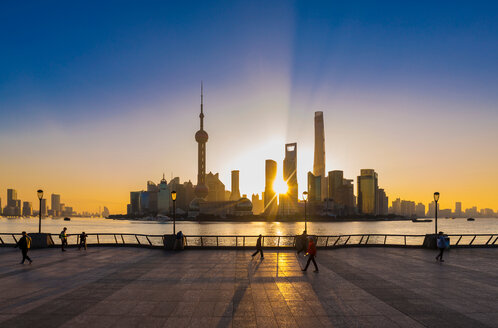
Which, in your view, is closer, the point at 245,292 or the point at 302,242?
the point at 245,292

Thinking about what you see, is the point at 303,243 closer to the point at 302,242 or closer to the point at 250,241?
the point at 302,242

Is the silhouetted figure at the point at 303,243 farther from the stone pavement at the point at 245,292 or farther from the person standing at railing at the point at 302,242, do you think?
the stone pavement at the point at 245,292

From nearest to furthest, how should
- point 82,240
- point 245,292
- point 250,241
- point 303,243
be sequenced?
point 245,292
point 303,243
point 82,240
point 250,241

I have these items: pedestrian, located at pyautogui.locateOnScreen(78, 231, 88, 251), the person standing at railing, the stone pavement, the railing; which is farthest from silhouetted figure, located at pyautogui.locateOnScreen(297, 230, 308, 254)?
pedestrian, located at pyautogui.locateOnScreen(78, 231, 88, 251)

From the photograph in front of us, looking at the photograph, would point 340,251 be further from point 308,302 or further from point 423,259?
point 308,302

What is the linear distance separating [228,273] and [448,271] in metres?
12.1

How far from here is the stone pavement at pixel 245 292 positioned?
996cm

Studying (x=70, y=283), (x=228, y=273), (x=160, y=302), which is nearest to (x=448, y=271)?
(x=228, y=273)

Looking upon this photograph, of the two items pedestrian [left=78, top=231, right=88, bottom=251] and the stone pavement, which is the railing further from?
the stone pavement

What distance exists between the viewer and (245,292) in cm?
1311

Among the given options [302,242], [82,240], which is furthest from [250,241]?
[302,242]

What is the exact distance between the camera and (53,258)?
71.7 feet

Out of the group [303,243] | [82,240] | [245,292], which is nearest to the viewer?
[245,292]

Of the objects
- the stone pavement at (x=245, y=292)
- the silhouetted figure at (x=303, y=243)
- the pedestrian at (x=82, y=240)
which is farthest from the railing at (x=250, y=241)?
the stone pavement at (x=245, y=292)
